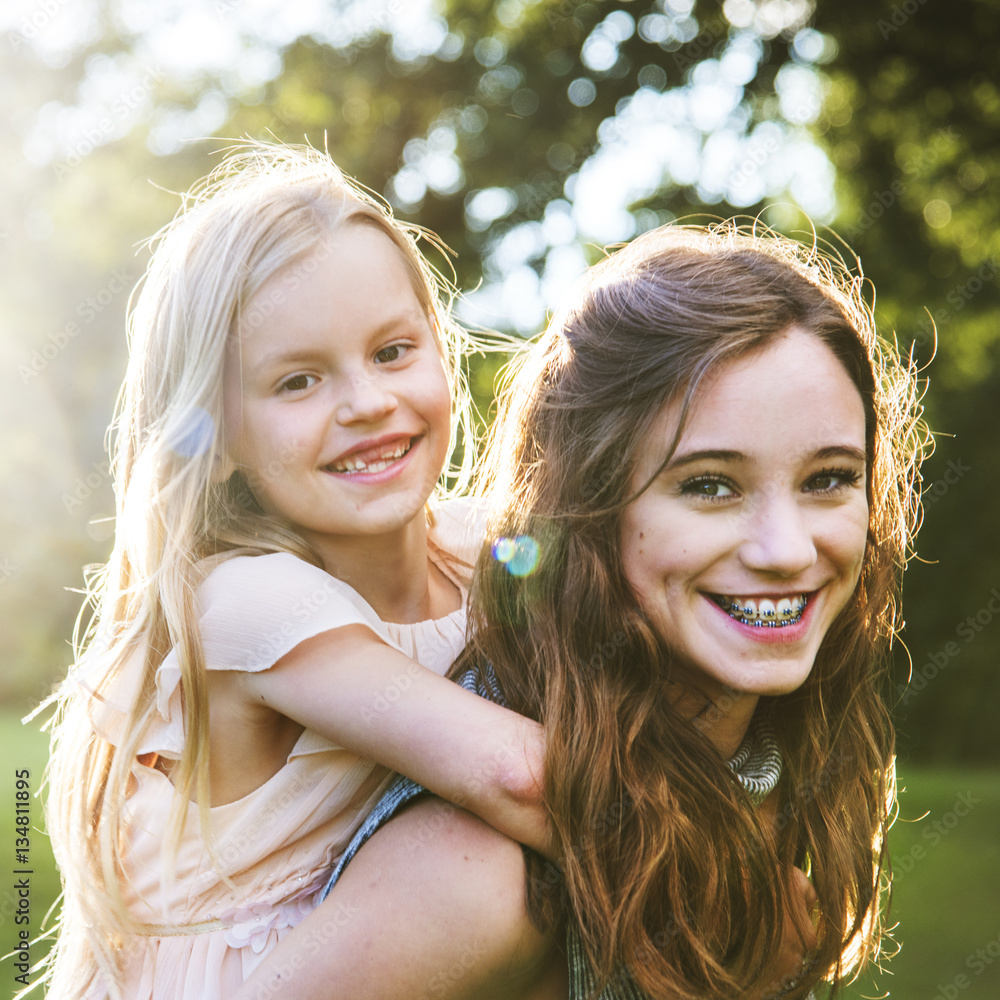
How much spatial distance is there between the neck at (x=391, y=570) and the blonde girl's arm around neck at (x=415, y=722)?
1.58 ft

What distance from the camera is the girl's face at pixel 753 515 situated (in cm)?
198

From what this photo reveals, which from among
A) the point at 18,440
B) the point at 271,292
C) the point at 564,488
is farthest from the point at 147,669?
the point at 18,440

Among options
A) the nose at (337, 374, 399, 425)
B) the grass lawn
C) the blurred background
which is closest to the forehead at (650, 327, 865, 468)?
the nose at (337, 374, 399, 425)

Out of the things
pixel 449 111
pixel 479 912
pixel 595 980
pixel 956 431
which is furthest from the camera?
pixel 449 111

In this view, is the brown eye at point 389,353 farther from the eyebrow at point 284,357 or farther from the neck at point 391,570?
the neck at point 391,570

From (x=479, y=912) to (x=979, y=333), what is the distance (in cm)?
1192

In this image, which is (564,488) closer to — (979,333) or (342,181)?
(342,181)

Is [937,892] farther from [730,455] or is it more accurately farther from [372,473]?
[730,455]

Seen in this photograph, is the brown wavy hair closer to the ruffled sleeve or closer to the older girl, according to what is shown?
the older girl

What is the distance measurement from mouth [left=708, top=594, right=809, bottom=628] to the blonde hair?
1146mm

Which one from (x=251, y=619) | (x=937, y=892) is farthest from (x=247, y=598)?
(x=937, y=892)

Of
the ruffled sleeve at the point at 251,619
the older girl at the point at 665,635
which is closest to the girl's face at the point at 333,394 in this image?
the ruffled sleeve at the point at 251,619

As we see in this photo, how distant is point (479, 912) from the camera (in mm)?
1783

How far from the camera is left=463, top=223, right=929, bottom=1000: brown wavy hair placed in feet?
6.39
